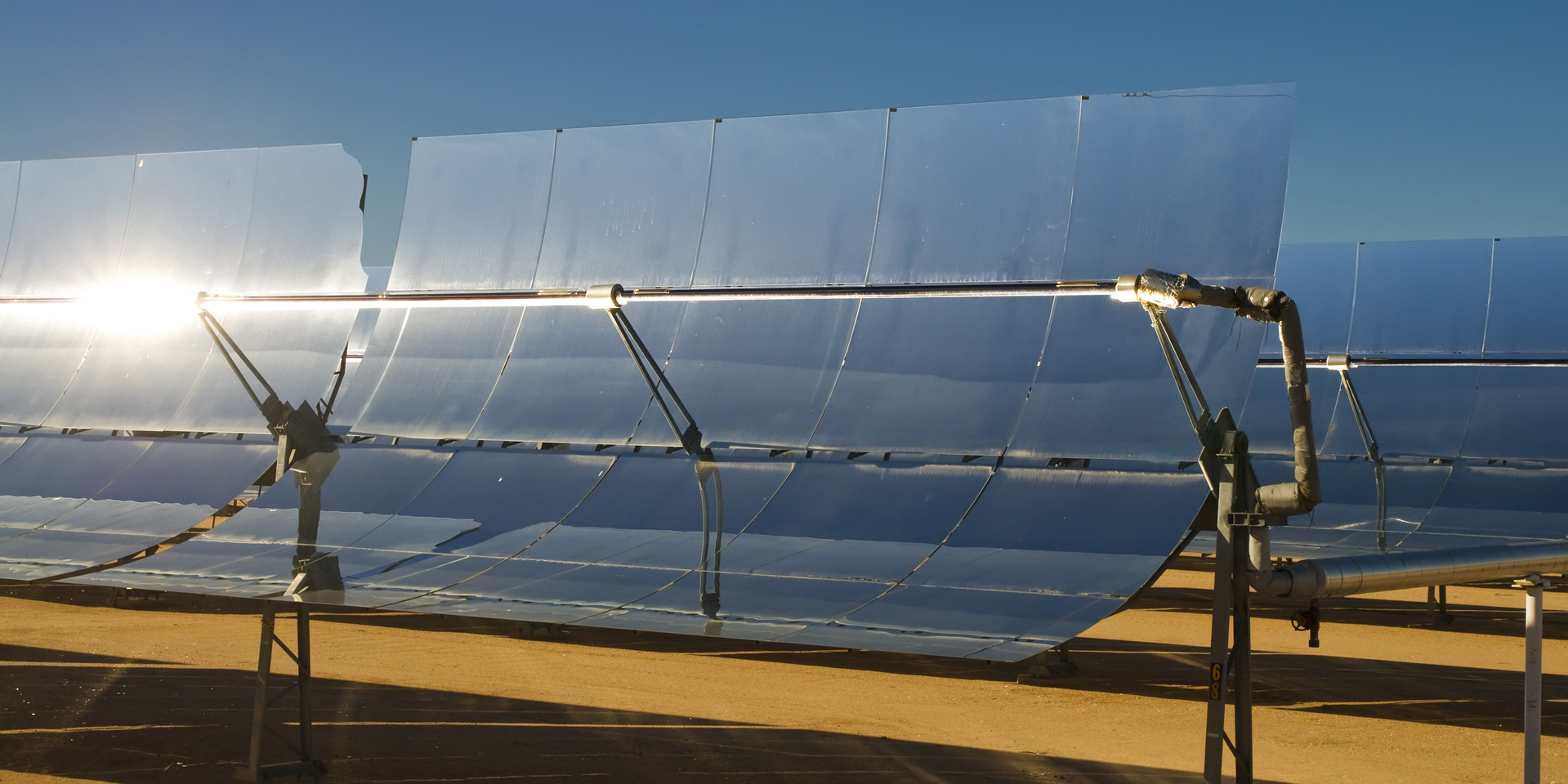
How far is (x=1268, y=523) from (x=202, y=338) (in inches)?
379

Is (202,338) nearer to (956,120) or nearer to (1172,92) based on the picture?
(956,120)

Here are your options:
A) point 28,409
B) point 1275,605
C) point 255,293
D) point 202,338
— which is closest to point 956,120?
point 255,293

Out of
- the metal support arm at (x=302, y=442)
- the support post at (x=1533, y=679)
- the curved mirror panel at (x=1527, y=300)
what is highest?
the curved mirror panel at (x=1527, y=300)

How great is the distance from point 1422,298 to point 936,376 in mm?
14006

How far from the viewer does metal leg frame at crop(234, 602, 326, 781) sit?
9789mm

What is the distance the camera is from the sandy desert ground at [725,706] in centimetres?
1111

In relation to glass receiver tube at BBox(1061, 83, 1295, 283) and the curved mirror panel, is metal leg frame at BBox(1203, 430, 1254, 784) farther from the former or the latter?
the curved mirror panel

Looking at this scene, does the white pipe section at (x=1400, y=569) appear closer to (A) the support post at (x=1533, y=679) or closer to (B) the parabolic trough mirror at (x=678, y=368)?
(A) the support post at (x=1533, y=679)

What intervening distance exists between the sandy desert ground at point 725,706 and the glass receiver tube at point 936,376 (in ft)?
11.3

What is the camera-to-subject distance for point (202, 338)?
40.1 ft

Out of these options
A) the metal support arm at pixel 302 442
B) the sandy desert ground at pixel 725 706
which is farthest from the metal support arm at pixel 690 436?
the sandy desert ground at pixel 725 706

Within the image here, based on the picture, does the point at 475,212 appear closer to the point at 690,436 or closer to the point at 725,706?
the point at 690,436

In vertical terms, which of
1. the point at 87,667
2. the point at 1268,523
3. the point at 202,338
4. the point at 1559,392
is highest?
the point at 1559,392

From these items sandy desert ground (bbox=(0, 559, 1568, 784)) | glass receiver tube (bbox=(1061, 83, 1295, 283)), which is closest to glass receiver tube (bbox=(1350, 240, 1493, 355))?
sandy desert ground (bbox=(0, 559, 1568, 784))
